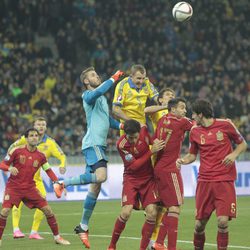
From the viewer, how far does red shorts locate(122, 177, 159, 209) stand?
10.9 meters

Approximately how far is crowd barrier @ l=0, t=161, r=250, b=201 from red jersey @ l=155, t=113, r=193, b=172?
10027 mm

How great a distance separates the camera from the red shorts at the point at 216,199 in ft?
32.9

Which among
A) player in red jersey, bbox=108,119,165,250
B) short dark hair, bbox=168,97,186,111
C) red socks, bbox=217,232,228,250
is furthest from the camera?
short dark hair, bbox=168,97,186,111

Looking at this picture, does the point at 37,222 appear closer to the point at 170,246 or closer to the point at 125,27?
the point at 170,246

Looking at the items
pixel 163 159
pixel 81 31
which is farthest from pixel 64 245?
pixel 81 31

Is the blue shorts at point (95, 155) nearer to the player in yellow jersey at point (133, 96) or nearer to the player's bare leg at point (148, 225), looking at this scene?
the player in yellow jersey at point (133, 96)

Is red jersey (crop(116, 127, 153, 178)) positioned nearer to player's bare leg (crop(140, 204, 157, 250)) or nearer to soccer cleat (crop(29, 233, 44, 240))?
player's bare leg (crop(140, 204, 157, 250))

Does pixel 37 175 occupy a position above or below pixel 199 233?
below

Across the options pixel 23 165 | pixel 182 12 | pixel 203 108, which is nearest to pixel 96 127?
pixel 23 165

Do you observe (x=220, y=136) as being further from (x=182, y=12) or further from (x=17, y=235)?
(x=182, y=12)

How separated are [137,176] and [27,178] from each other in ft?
7.43

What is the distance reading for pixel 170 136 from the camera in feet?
36.5

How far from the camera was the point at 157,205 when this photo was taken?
11.2 m

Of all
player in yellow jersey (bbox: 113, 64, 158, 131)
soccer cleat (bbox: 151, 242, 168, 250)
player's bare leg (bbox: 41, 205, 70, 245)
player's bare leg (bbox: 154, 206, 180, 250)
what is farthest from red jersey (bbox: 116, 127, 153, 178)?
player's bare leg (bbox: 41, 205, 70, 245)
